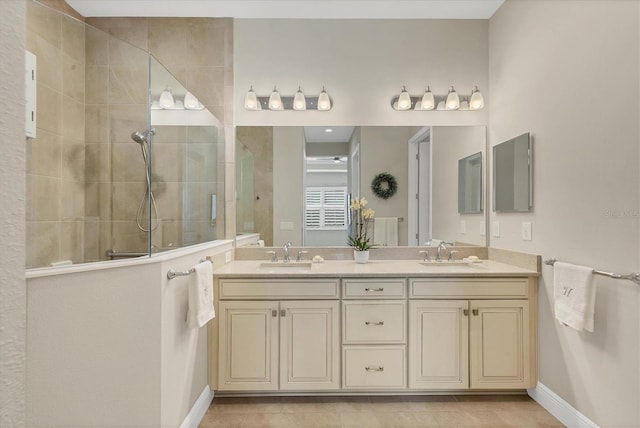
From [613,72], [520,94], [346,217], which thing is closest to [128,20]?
[346,217]

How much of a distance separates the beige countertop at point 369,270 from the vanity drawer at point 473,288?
0.13 ft

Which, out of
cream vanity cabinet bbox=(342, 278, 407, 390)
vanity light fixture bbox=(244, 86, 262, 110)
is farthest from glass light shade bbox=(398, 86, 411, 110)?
cream vanity cabinet bbox=(342, 278, 407, 390)

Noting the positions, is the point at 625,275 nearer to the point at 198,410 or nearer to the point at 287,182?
the point at 287,182

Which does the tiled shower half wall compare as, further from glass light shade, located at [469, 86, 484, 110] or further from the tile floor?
glass light shade, located at [469, 86, 484, 110]

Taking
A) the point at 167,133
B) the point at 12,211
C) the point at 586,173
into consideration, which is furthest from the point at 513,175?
A: the point at 12,211

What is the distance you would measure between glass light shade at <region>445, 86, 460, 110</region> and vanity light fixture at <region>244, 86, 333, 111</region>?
0.96 m

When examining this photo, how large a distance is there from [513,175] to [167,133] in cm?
237

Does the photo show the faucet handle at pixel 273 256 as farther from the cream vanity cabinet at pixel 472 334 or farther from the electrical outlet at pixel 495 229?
the electrical outlet at pixel 495 229

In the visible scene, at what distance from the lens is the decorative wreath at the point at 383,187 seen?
2.92 metres

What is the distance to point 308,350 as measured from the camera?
7.50 feet

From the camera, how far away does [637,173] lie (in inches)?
61.6

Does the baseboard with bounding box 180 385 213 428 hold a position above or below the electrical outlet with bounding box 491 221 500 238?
below

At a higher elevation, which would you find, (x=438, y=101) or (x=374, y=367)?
(x=438, y=101)

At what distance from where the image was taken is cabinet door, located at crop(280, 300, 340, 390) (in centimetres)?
228
